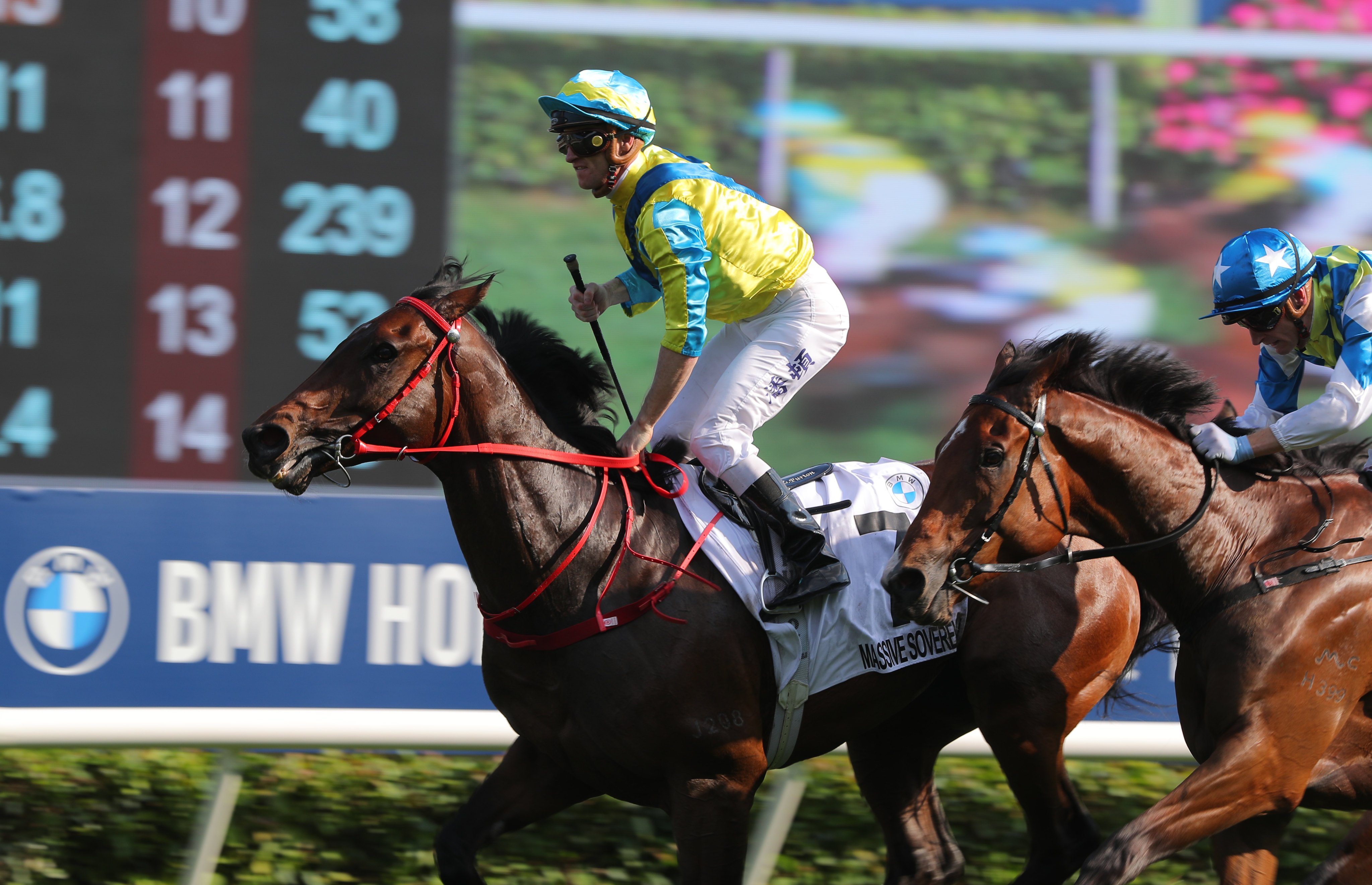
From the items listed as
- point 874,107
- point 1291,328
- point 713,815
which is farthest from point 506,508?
point 874,107

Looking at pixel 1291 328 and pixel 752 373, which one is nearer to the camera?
pixel 1291 328

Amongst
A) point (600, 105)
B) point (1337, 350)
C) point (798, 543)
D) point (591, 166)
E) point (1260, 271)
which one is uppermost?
point (600, 105)

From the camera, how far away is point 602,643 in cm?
279

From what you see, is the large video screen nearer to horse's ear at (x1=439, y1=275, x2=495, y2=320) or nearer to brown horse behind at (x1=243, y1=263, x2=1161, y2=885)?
brown horse behind at (x1=243, y1=263, x2=1161, y2=885)

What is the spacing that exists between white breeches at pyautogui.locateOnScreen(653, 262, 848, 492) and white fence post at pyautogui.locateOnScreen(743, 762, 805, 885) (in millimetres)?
759

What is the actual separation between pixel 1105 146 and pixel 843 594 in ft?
8.72

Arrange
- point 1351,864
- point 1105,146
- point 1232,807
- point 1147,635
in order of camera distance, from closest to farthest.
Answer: point 1232,807 < point 1351,864 < point 1147,635 < point 1105,146

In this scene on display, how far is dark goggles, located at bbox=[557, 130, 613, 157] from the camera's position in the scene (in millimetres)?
2957

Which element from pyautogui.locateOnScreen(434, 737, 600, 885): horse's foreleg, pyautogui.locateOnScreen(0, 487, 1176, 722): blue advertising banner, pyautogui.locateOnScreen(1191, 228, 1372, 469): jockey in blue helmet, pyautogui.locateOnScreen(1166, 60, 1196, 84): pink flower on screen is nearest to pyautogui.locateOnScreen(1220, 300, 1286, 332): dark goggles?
pyautogui.locateOnScreen(1191, 228, 1372, 469): jockey in blue helmet

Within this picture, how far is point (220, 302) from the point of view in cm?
441

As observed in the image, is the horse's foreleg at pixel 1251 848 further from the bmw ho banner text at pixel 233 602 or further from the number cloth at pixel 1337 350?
the bmw ho banner text at pixel 233 602

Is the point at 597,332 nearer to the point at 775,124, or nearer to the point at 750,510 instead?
the point at 750,510

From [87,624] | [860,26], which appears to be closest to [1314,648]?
[860,26]

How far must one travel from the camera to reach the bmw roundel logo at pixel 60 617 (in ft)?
13.2
